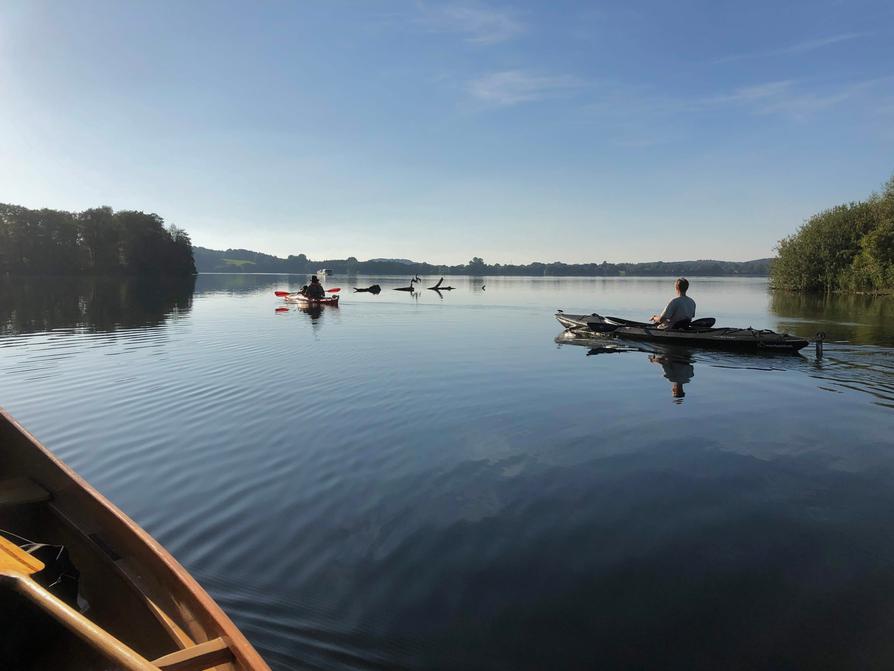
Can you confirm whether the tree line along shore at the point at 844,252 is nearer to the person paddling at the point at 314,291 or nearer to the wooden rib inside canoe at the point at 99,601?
the person paddling at the point at 314,291

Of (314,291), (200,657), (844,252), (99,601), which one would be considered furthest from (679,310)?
(844,252)

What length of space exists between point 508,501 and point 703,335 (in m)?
16.0

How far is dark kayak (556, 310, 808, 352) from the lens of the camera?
1895cm

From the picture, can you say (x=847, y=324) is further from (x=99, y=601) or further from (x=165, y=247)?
(x=165, y=247)

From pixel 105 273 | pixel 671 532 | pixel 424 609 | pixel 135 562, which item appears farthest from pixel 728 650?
pixel 105 273

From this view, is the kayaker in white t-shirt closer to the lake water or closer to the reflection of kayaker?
the reflection of kayaker

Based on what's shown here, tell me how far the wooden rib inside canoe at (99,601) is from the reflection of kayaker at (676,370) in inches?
510

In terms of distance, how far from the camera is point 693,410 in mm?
12234

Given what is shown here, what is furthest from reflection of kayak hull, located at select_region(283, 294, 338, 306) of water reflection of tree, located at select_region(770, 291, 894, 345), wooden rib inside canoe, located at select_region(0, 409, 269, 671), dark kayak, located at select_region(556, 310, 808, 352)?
wooden rib inside canoe, located at select_region(0, 409, 269, 671)

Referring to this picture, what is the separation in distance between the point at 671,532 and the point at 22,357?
22.1 meters

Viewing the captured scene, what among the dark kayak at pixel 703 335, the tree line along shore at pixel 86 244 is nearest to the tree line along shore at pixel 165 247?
the tree line along shore at pixel 86 244

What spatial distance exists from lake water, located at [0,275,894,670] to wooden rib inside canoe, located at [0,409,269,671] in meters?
1.16

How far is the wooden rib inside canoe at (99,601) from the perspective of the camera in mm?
2881

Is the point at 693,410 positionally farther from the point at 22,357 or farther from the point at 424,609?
the point at 22,357
